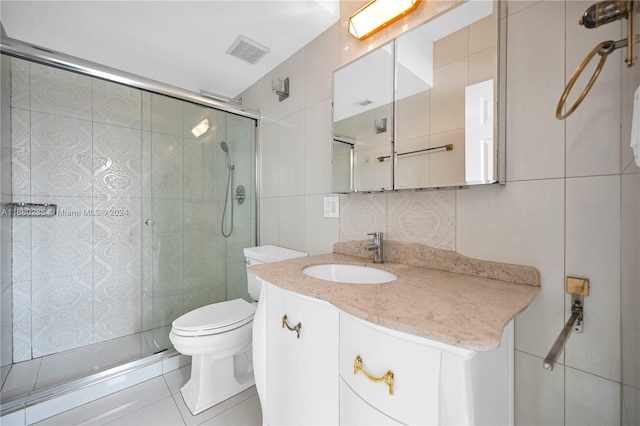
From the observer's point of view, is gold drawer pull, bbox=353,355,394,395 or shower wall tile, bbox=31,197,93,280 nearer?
gold drawer pull, bbox=353,355,394,395

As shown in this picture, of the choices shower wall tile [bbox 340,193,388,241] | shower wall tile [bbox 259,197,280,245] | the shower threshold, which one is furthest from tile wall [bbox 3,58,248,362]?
shower wall tile [bbox 340,193,388,241]

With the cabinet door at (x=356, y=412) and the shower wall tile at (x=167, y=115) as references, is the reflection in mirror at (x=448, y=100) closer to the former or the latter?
the cabinet door at (x=356, y=412)

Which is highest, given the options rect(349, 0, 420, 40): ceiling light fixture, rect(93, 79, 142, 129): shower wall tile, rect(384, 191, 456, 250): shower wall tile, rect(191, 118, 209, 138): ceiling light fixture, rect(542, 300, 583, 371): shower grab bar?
rect(349, 0, 420, 40): ceiling light fixture

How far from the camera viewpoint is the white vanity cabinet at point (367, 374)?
59 cm

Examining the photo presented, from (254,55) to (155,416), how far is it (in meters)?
2.24

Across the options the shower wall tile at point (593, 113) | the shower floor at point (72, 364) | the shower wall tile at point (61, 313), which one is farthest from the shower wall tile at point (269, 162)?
the shower wall tile at point (593, 113)

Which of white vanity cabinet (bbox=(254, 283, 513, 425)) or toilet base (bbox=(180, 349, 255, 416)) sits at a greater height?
white vanity cabinet (bbox=(254, 283, 513, 425))

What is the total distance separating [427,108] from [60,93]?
7.88ft

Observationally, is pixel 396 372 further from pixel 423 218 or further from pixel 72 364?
pixel 72 364

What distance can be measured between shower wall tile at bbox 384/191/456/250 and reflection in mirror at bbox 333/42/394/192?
108 mm

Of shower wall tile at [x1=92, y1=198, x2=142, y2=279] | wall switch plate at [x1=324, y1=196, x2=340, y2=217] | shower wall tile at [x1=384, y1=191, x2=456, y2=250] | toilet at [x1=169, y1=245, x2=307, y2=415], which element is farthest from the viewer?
shower wall tile at [x1=92, y1=198, x2=142, y2=279]

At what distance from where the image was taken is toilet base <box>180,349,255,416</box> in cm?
143

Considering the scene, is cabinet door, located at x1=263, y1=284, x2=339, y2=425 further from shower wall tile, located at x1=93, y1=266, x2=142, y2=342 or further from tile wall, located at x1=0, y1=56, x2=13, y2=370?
tile wall, located at x1=0, y1=56, x2=13, y2=370

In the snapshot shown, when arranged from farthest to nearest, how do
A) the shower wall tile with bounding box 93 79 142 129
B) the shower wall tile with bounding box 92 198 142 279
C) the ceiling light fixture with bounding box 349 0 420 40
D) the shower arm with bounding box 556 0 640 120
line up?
the shower wall tile with bounding box 92 198 142 279 < the shower wall tile with bounding box 93 79 142 129 < the ceiling light fixture with bounding box 349 0 420 40 < the shower arm with bounding box 556 0 640 120
